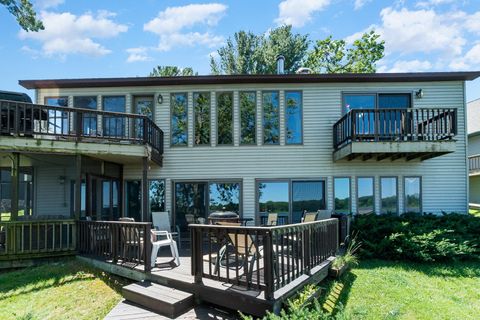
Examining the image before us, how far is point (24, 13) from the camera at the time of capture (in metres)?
9.37

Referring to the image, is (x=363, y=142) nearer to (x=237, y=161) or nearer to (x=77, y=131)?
(x=237, y=161)

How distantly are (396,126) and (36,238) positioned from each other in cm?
1006

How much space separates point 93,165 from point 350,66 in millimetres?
23121

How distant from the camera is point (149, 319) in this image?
4.55 meters

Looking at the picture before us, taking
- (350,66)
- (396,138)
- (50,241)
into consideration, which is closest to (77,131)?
(50,241)

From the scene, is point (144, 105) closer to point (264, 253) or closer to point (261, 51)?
point (264, 253)

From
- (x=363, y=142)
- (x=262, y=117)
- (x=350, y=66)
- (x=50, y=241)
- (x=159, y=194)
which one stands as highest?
(x=350, y=66)

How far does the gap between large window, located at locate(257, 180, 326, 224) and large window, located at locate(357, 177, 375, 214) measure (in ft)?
3.89

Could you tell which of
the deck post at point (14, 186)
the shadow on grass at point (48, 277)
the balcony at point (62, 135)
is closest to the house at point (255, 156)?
the balcony at point (62, 135)

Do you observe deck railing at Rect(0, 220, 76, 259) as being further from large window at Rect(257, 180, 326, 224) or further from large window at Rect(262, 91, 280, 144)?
large window at Rect(262, 91, 280, 144)

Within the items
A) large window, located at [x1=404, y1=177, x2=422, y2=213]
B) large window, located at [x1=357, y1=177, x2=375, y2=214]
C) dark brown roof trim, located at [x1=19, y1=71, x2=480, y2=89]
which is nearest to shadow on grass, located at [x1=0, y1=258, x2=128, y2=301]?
dark brown roof trim, located at [x1=19, y1=71, x2=480, y2=89]

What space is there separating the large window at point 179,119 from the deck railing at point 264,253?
18.3 ft

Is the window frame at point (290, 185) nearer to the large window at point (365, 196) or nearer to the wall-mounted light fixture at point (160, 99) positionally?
the large window at point (365, 196)

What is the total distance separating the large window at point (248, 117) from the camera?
10.7m
